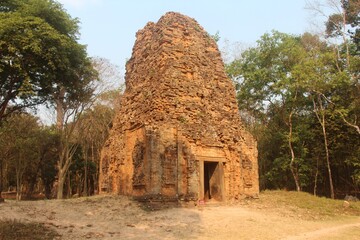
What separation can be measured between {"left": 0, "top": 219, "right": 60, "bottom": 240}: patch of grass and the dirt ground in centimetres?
38

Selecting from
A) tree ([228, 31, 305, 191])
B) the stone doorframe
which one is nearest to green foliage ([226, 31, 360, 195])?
tree ([228, 31, 305, 191])

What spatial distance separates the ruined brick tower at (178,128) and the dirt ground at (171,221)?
1176 mm

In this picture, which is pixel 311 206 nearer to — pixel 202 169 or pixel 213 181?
pixel 213 181

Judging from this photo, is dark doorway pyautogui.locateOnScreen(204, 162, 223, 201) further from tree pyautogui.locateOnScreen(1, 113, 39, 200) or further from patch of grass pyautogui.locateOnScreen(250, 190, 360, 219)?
tree pyautogui.locateOnScreen(1, 113, 39, 200)

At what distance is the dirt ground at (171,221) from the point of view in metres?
9.85

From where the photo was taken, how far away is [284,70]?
26656mm

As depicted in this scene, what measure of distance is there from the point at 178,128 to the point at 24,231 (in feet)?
26.0

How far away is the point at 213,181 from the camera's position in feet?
53.8

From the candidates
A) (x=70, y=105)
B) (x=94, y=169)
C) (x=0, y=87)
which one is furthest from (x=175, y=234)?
(x=94, y=169)

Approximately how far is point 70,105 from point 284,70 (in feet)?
54.7

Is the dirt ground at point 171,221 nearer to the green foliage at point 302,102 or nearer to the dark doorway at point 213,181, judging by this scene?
the dark doorway at point 213,181

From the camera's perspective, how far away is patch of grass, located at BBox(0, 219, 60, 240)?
8.20 m

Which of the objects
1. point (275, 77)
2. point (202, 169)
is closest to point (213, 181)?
point (202, 169)

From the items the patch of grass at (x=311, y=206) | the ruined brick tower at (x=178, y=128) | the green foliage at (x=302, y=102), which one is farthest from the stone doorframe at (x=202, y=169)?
the green foliage at (x=302, y=102)
